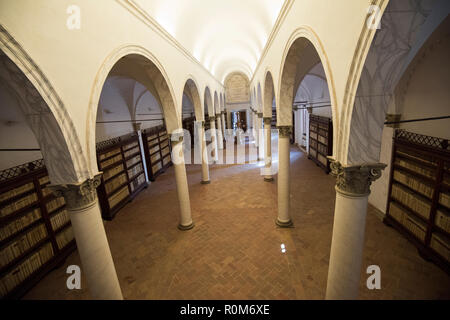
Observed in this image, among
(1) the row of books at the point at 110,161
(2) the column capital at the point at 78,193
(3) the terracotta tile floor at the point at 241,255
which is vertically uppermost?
(2) the column capital at the point at 78,193

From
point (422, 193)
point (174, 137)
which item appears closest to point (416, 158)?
point (422, 193)

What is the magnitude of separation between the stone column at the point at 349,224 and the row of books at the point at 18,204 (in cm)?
628

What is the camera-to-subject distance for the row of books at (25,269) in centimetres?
462

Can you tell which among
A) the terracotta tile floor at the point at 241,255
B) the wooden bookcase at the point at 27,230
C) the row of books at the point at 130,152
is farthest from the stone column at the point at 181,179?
the row of books at the point at 130,152

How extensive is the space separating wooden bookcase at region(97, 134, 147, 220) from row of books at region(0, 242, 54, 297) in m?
2.32

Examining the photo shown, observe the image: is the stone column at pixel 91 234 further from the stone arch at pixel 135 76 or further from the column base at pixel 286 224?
the column base at pixel 286 224

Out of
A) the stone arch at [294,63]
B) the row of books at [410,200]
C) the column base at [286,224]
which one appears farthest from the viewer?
the column base at [286,224]

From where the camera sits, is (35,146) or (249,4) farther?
(249,4)

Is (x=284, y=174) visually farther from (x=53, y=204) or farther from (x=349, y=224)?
(x=53, y=204)

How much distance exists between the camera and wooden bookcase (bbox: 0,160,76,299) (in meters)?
4.68
